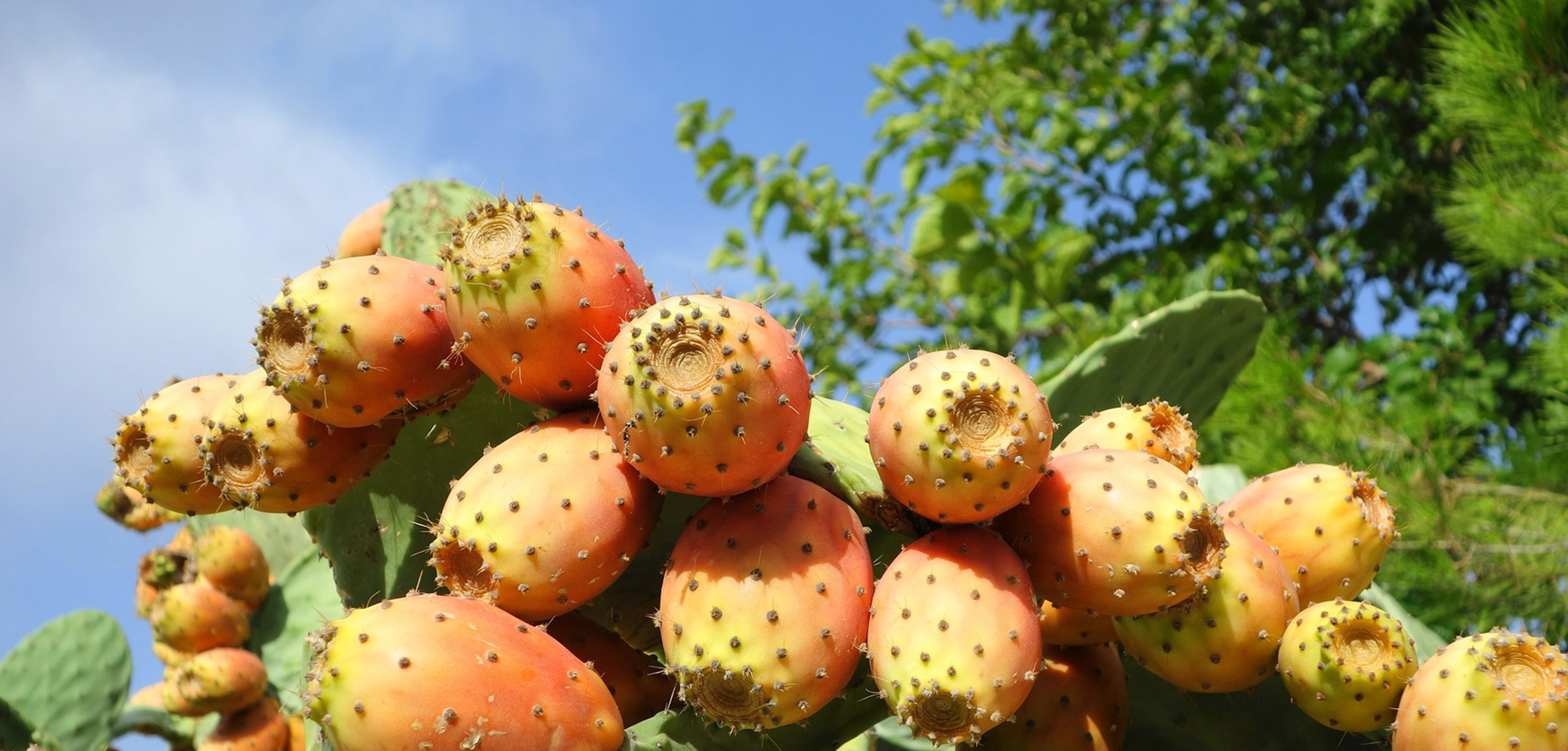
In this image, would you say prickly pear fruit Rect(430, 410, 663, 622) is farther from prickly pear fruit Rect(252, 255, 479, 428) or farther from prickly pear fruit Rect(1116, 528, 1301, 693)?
prickly pear fruit Rect(1116, 528, 1301, 693)

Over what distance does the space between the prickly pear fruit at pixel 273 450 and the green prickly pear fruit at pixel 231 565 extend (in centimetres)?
110

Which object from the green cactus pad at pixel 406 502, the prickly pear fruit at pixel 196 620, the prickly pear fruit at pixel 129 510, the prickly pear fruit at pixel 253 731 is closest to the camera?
the green cactus pad at pixel 406 502

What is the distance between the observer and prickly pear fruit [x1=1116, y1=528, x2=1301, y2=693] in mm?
939

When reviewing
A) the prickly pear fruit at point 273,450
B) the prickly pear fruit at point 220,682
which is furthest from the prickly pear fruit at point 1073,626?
the prickly pear fruit at point 220,682

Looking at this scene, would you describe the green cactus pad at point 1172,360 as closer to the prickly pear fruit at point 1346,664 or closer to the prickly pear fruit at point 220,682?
the prickly pear fruit at point 1346,664

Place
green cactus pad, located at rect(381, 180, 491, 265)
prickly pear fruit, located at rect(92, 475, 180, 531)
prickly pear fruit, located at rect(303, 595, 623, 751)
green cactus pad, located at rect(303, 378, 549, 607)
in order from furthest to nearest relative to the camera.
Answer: prickly pear fruit, located at rect(92, 475, 180, 531) < green cactus pad, located at rect(381, 180, 491, 265) < green cactus pad, located at rect(303, 378, 549, 607) < prickly pear fruit, located at rect(303, 595, 623, 751)

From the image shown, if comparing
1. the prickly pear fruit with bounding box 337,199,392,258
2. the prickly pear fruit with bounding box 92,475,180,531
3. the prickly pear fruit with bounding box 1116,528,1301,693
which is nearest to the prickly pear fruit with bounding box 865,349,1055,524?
the prickly pear fruit with bounding box 1116,528,1301,693

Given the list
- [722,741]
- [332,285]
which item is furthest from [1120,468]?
[332,285]

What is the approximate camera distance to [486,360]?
879 mm

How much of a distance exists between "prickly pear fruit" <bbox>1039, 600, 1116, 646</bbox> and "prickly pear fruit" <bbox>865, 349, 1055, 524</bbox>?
0.64 feet

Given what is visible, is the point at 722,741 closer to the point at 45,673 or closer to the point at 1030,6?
the point at 45,673

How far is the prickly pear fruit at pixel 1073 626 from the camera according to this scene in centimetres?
101

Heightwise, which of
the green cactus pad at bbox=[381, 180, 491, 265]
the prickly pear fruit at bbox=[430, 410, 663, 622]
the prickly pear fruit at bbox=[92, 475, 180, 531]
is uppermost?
the green cactus pad at bbox=[381, 180, 491, 265]

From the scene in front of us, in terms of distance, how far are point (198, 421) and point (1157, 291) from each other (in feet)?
10.8
